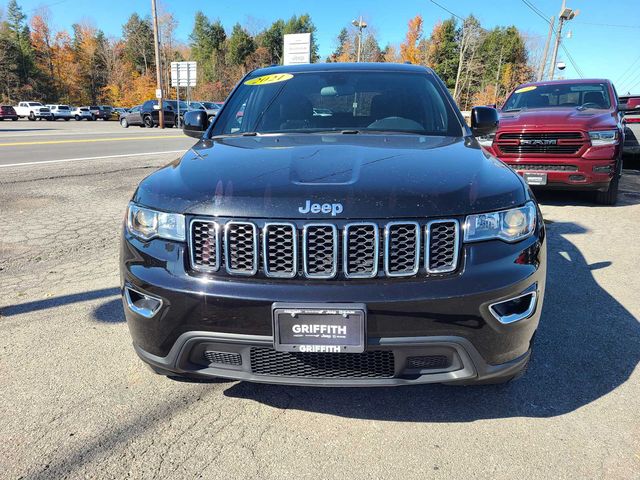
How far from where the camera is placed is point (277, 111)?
3389 mm

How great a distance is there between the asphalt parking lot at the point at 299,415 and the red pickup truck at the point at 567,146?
342 cm

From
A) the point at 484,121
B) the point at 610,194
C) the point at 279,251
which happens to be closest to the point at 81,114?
the point at 610,194

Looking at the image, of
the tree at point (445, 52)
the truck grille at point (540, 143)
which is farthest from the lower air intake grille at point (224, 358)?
the tree at point (445, 52)

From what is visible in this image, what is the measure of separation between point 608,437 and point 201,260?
196 cm

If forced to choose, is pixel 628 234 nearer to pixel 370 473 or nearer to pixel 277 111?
pixel 277 111

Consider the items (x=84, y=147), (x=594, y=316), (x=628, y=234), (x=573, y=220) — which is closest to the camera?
(x=594, y=316)

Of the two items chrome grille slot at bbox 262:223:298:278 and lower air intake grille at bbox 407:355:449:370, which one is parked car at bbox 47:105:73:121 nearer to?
chrome grille slot at bbox 262:223:298:278

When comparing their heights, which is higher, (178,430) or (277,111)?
(277,111)

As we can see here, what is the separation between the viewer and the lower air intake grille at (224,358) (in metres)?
1.99

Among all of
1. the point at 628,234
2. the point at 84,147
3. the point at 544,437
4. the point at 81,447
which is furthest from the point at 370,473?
the point at 84,147

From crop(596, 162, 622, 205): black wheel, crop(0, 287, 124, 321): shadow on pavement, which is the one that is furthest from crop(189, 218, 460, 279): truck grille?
crop(596, 162, 622, 205): black wheel

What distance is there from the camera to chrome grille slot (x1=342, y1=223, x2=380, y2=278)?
6.23ft

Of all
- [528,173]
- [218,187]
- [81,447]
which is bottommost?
[81,447]

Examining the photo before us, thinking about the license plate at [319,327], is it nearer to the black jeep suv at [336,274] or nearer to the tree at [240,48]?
the black jeep suv at [336,274]
